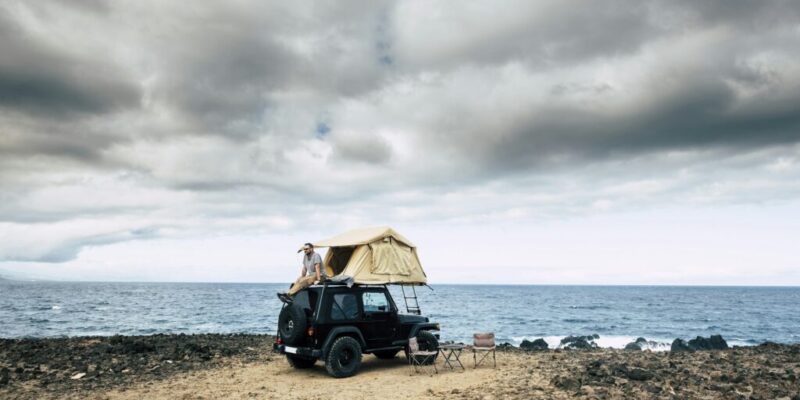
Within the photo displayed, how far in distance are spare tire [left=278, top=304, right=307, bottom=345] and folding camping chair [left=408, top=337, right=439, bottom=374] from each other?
2.78 meters

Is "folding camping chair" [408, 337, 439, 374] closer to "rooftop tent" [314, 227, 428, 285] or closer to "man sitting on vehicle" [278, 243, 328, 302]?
"rooftop tent" [314, 227, 428, 285]

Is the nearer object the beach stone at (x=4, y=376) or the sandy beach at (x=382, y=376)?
the sandy beach at (x=382, y=376)

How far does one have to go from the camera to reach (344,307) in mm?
12016

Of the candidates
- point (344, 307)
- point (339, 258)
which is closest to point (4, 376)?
point (344, 307)

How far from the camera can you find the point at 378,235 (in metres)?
13.5

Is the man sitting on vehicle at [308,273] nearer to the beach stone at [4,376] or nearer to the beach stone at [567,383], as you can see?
the beach stone at [567,383]

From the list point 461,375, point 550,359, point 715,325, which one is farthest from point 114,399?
point 715,325

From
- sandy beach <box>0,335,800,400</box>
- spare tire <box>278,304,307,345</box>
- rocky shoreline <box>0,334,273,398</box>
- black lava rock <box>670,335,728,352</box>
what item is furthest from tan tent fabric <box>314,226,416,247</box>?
black lava rock <box>670,335,728,352</box>

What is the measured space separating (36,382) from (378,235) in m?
8.79

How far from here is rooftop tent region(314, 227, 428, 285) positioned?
13117mm

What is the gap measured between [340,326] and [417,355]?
2282 millimetres

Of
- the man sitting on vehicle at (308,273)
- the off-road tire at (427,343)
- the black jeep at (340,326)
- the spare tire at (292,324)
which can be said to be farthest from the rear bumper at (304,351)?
the off-road tire at (427,343)

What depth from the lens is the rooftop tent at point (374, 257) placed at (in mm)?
13117

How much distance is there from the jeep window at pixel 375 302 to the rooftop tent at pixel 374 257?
0.34 m
